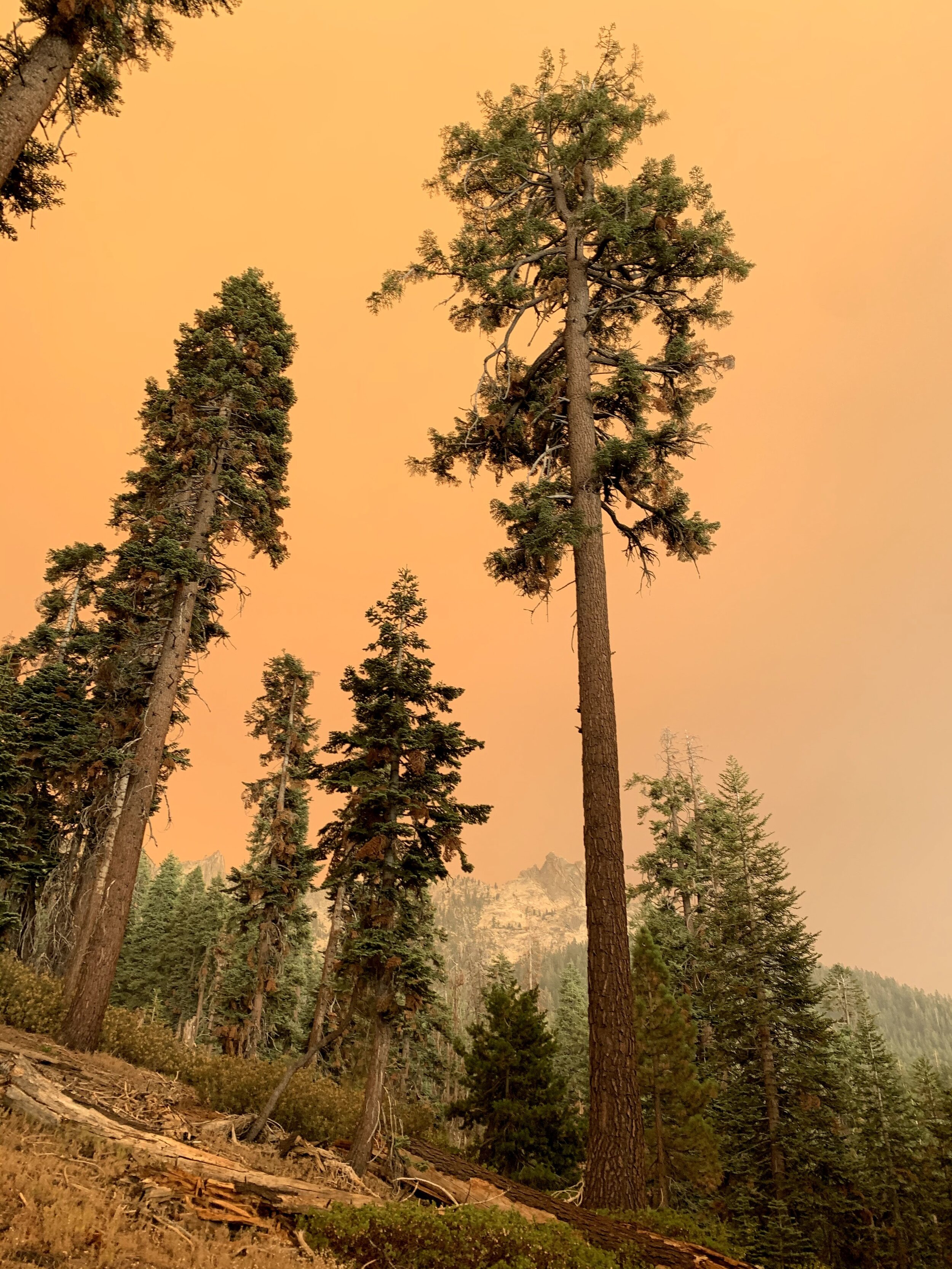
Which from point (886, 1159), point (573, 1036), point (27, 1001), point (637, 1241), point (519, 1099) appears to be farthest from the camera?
point (573, 1036)

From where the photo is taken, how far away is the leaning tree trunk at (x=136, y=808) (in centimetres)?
1143

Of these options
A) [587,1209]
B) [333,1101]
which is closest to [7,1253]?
[587,1209]

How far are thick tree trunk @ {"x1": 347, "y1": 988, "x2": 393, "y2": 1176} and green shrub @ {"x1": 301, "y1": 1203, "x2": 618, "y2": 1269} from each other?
5.68 metres

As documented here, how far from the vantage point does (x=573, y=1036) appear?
48156mm

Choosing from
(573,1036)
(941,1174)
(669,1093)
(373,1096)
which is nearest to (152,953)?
(573,1036)

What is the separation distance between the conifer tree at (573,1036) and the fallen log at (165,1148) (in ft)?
120

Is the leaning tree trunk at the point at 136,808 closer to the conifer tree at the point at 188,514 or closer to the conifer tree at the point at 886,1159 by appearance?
the conifer tree at the point at 188,514

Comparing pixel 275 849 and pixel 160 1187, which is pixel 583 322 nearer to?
pixel 160 1187

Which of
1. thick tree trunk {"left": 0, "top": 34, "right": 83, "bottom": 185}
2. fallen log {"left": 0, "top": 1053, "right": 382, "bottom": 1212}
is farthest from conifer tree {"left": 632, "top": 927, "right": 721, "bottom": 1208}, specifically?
thick tree trunk {"left": 0, "top": 34, "right": 83, "bottom": 185}

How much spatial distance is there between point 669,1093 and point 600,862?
14.7m

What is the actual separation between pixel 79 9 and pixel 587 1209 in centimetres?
1581

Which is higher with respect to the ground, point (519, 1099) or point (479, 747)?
point (479, 747)

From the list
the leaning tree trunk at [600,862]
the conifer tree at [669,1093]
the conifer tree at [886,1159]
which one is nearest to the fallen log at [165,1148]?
the leaning tree trunk at [600,862]

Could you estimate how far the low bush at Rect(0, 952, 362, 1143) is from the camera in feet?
38.5
